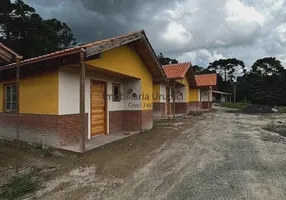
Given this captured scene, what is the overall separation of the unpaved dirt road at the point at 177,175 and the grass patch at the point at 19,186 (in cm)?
19

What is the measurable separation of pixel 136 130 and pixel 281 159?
20.6 ft

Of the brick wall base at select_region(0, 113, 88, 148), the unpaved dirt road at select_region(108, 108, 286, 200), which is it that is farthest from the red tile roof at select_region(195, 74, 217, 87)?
the brick wall base at select_region(0, 113, 88, 148)

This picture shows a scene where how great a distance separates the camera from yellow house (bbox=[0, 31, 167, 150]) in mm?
7410

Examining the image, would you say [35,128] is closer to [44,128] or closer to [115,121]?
[44,128]

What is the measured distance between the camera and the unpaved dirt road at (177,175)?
14.1 ft

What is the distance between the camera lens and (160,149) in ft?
25.9

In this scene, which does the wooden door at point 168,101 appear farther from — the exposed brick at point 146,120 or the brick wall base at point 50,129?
the brick wall base at point 50,129

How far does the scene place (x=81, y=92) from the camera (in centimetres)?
660

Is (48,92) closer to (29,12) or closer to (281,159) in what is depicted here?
(281,159)

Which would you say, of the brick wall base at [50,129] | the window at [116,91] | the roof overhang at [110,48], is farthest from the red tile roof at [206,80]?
the brick wall base at [50,129]

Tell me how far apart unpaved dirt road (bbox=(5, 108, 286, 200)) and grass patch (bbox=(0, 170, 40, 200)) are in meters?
0.19

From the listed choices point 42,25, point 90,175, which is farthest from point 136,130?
point 42,25

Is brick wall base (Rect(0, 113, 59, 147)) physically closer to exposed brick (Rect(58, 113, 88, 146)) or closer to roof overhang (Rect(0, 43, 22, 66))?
exposed brick (Rect(58, 113, 88, 146))

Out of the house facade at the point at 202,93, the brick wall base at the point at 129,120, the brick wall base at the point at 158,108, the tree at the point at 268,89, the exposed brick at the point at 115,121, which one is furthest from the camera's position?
the tree at the point at 268,89
